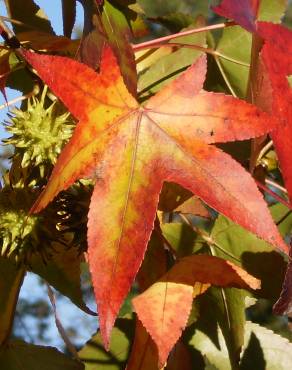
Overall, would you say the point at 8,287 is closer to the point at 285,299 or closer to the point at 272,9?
the point at 285,299

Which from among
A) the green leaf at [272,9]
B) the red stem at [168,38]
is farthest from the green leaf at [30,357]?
the green leaf at [272,9]

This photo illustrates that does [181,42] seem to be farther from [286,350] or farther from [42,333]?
[42,333]

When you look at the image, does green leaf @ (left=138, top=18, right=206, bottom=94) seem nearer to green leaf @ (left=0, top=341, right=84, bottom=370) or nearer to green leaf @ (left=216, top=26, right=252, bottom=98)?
green leaf @ (left=216, top=26, right=252, bottom=98)

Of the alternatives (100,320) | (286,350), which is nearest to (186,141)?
(100,320)

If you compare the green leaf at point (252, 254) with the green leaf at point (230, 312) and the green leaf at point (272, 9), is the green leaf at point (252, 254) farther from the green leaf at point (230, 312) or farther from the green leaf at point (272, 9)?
the green leaf at point (272, 9)

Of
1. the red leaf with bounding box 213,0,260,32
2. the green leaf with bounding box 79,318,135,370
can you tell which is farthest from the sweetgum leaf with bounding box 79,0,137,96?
the green leaf with bounding box 79,318,135,370
